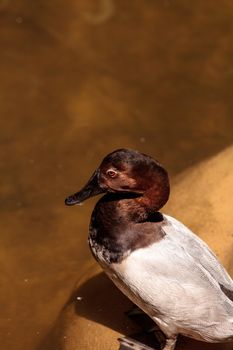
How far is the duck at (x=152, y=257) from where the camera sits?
3.19m

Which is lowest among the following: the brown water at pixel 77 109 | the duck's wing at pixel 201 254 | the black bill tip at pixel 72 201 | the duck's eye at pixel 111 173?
the brown water at pixel 77 109

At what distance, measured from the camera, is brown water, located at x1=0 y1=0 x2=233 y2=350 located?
4074 mm

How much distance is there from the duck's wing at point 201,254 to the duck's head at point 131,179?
0.17 meters

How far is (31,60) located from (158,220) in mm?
2251

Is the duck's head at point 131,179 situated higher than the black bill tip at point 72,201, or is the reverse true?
the duck's head at point 131,179

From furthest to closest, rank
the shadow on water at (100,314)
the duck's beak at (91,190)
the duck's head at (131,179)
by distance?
1. the shadow on water at (100,314)
2. the duck's beak at (91,190)
3. the duck's head at (131,179)

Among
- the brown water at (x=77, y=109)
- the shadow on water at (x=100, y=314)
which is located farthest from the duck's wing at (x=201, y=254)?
the brown water at (x=77, y=109)

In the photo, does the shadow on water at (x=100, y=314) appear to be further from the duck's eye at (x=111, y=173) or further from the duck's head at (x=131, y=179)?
the duck's eye at (x=111, y=173)

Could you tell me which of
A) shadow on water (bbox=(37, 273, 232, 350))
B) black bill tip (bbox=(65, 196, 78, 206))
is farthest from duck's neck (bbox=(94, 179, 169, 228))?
shadow on water (bbox=(37, 273, 232, 350))

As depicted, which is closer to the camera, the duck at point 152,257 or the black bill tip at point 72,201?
the duck at point 152,257

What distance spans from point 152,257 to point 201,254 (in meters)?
0.25

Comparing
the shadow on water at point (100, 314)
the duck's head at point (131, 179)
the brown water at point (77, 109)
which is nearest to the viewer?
the duck's head at point (131, 179)

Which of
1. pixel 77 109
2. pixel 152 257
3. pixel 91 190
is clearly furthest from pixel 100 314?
pixel 77 109

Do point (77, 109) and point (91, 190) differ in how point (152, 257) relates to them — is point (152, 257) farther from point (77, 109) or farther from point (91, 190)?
point (77, 109)
